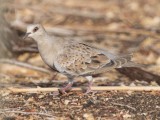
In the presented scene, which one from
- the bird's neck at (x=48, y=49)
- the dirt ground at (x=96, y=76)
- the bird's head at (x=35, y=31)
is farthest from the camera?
the bird's head at (x=35, y=31)

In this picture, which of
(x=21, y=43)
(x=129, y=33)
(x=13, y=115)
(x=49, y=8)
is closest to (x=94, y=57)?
(x=13, y=115)

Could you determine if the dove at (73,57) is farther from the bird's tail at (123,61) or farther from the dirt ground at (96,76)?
the dirt ground at (96,76)

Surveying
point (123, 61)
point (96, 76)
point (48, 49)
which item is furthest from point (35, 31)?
point (96, 76)

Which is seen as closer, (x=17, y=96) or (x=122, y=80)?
(x=17, y=96)

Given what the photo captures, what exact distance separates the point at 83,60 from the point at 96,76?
1.10 meters

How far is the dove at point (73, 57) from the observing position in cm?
636

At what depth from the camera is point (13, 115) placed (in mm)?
5871

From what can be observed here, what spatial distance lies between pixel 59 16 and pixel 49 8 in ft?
0.81

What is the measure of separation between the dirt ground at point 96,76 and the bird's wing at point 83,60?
0.27 m

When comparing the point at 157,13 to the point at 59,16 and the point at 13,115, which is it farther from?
the point at 13,115

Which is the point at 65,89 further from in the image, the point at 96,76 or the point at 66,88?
the point at 96,76

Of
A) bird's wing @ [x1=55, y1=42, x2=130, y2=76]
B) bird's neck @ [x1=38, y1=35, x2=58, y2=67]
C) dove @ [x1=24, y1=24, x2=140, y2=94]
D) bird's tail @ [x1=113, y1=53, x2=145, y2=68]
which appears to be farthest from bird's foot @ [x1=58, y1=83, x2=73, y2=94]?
bird's tail @ [x1=113, y1=53, x2=145, y2=68]

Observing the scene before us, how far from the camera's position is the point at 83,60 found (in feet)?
21.2

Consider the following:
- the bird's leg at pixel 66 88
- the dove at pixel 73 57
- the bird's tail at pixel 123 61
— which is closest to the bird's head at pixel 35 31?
the dove at pixel 73 57
